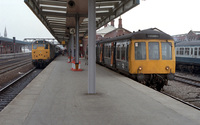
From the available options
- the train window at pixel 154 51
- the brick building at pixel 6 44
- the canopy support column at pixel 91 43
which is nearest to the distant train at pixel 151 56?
the train window at pixel 154 51

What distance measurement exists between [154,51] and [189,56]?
11769 mm

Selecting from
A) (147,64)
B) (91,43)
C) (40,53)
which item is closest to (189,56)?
(147,64)

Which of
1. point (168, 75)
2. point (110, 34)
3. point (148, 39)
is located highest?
point (110, 34)

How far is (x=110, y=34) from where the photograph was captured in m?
60.1

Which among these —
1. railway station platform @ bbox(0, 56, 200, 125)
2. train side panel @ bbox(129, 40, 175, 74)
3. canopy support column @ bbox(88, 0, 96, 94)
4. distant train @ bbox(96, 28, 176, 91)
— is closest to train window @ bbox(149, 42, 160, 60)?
distant train @ bbox(96, 28, 176, 91)

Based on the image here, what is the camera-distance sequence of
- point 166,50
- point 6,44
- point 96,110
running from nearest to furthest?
point 96,110, point 166,50, point 6,44

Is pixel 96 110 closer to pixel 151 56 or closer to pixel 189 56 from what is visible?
pixel 151 56

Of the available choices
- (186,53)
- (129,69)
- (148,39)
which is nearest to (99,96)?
(129,69)

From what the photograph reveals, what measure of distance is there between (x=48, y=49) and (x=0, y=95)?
1456cm

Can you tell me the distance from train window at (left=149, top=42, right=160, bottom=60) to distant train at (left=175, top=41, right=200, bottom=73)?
1012cm

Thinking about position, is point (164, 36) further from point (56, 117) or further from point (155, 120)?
point (56, 117)

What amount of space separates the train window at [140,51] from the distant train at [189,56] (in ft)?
34.7

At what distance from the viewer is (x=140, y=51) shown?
11227 millimetres

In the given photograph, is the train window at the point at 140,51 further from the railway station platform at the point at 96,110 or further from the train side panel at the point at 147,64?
the railway station platform at the point at 96,110
